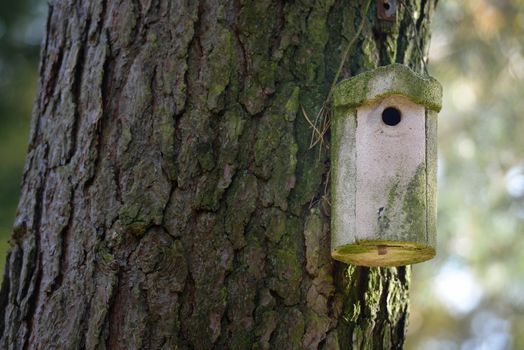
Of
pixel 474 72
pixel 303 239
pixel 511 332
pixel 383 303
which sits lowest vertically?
pixel 511 332

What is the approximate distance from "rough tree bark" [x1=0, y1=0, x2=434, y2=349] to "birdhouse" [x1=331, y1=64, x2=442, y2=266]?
8 centimetres

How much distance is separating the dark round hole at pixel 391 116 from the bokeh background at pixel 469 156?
7.79ft

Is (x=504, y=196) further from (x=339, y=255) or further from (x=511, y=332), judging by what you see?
(x=339, y=255)

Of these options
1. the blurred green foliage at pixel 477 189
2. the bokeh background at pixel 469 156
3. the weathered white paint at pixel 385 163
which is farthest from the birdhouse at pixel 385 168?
the blurred green foliage at pixel 477 189

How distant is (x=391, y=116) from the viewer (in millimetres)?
2078

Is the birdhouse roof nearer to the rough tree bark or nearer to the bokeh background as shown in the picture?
the rough tree bark

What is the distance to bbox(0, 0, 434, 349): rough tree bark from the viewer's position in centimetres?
197

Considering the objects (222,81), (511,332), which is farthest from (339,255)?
(511,332)

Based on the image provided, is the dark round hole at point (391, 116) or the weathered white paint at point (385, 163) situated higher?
the dark round hole at point (391, 116)

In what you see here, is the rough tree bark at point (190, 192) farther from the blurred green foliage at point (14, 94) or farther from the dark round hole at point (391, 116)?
the blurred green foliage at point (14, 94)

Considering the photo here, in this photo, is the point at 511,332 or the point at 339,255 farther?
the point at 511,332

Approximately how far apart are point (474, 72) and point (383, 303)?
3.23 m

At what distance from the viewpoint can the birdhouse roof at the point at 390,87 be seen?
6.63 ft

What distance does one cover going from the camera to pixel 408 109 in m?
2.05
